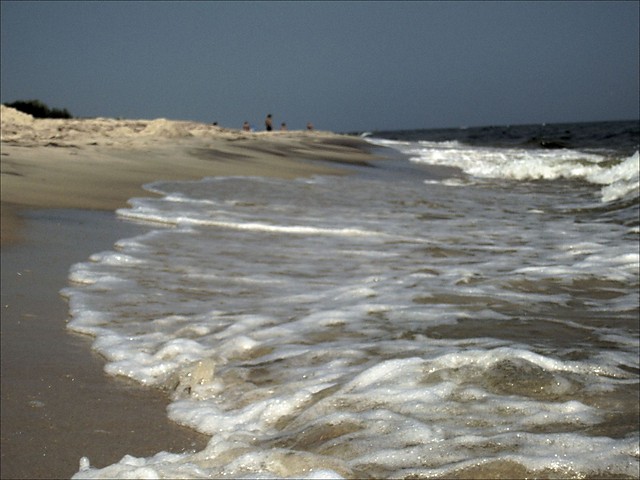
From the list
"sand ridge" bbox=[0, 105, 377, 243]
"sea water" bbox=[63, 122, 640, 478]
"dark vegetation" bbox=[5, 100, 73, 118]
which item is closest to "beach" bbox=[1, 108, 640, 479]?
"sea water" bbox=[63, 122, 640, 478]

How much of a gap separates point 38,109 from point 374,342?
3051 centimetres

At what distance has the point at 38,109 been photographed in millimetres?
31203

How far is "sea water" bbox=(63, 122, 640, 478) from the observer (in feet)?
7.95

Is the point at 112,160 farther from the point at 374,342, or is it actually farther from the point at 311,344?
the point at 374,342

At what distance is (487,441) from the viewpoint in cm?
247

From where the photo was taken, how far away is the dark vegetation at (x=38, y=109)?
3078cm

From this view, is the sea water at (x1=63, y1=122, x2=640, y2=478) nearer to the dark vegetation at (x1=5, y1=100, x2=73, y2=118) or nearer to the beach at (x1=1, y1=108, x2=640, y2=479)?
the beach at (x1=1, y1=108, x2=640, y2=479)

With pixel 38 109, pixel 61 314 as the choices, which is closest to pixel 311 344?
pixel 61 314

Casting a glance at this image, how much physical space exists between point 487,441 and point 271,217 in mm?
6213

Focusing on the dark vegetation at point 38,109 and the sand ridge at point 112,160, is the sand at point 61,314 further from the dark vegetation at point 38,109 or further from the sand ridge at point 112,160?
the dark vegetation at point 38,109

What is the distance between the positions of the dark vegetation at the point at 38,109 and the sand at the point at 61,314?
16.4 metres

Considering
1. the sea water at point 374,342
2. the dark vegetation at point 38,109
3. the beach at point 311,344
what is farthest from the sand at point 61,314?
the dark vegetation at point 38,109

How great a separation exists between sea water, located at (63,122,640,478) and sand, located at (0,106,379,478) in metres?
0.12

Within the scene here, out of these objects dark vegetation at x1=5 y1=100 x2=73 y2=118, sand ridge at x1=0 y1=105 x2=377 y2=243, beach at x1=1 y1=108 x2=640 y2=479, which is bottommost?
beach at x1=1 y1=108 x2=640 y2=479
